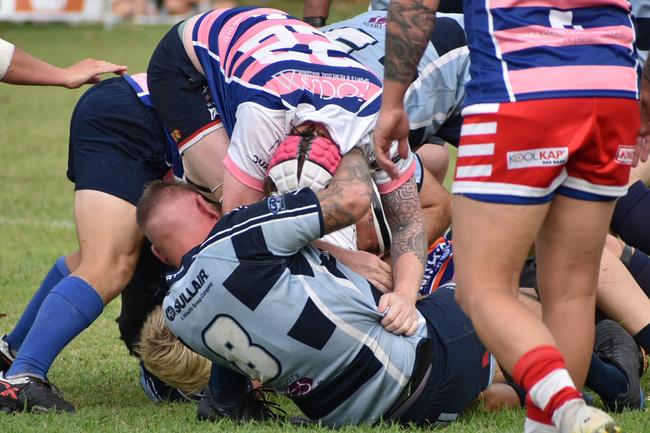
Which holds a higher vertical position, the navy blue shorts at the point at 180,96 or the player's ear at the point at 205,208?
→ the navy blue shorts at the point at 180,96

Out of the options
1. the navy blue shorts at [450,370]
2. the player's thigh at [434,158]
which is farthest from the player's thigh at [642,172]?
the navy blue shorts at [450,370]

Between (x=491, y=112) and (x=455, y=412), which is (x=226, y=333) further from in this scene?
(x=491, y=112)

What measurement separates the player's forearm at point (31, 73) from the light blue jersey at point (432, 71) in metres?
1.22

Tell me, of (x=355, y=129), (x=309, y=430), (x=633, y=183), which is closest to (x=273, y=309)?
(x=309, y=430)

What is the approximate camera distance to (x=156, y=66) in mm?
4691

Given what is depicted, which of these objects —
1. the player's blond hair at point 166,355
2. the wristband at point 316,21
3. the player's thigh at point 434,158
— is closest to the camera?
the player's blond hair at point 166,355

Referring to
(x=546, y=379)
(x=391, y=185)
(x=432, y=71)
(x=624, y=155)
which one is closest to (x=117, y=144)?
(x=391, y=185)

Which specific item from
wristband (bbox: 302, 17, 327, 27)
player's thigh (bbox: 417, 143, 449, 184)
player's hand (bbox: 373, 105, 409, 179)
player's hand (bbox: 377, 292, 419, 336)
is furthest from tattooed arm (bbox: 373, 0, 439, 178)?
wristband (bbox: 302, 17, 327, 27)

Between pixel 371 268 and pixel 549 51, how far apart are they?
3.83 ft

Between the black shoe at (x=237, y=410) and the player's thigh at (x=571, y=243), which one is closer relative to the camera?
the player's thigh at (x=571, y=243)

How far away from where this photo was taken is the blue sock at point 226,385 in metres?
3.80

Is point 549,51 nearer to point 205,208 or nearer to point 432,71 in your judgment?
point 205,208

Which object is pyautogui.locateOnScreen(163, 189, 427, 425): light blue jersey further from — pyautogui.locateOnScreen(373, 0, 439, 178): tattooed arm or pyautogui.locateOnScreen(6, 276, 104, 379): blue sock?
pyautogui.locateOnScreen(6, 276, 104, 379): blue sock

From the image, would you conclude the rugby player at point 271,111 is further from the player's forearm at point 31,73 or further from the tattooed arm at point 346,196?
the player's forearm at point 31,73
